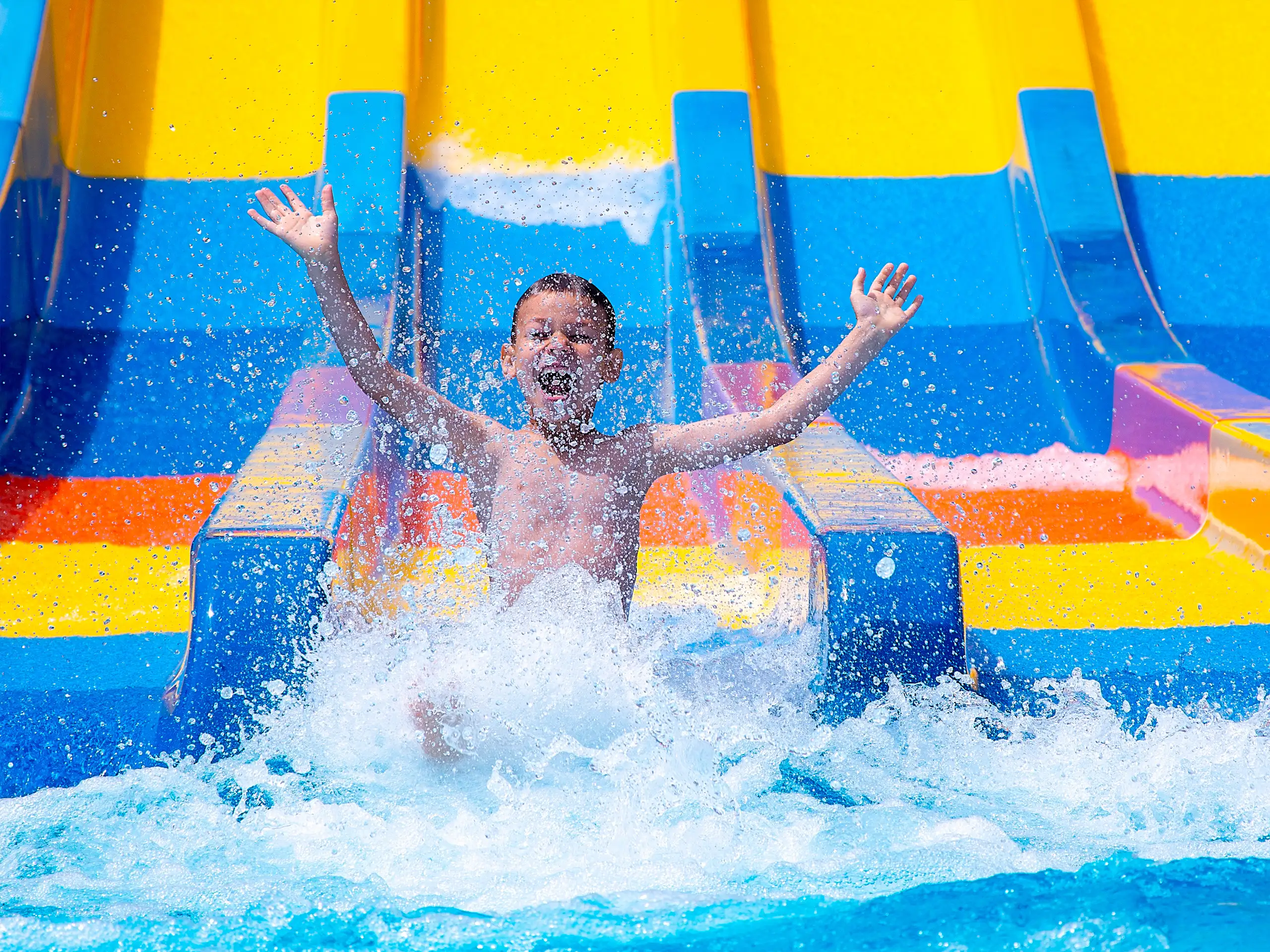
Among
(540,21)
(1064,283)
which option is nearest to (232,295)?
(540,21)

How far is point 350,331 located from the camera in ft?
8.29

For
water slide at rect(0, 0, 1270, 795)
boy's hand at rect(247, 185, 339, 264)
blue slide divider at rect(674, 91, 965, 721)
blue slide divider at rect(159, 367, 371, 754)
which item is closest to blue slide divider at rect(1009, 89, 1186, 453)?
water slide at rect(0, 0, 1270, 795)

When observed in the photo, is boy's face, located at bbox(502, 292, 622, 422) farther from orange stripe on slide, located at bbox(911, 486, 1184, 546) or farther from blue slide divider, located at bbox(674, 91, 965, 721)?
orange stripe on slide, located at bbox(911, 486, 1184, 546)

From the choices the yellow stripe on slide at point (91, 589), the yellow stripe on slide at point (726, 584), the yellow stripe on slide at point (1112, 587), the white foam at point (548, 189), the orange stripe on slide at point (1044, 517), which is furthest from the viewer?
the white foam at point (548, 189)

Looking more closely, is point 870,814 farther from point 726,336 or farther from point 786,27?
point 786,27

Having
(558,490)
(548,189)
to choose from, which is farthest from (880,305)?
(548,189)

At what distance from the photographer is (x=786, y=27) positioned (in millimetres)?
4969

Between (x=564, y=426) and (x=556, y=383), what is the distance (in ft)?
0.51

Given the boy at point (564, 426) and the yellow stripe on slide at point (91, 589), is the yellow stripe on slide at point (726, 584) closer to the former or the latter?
the boy at point (564, 426)

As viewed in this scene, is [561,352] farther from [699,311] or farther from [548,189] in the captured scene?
[548,189]

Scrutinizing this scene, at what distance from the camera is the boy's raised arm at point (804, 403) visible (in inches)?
103

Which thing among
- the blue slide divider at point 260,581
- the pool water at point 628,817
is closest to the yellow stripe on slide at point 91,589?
the blue slide divider at point 260,581

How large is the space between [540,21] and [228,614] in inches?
127

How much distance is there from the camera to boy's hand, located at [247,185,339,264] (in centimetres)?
249
